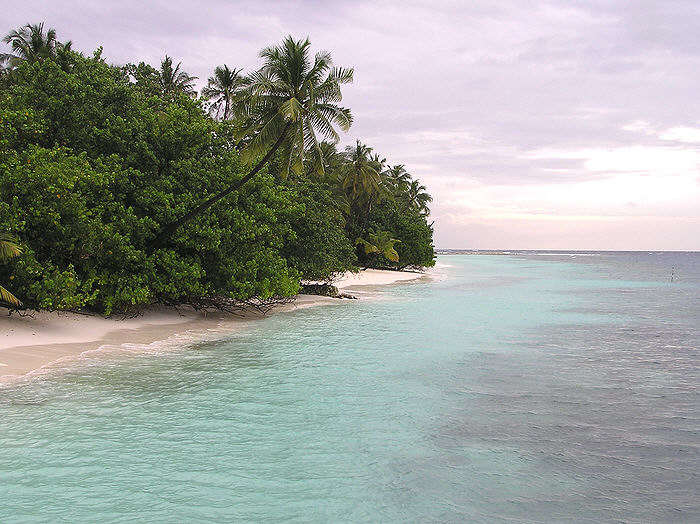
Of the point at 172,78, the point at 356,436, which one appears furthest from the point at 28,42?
the point at 356,436

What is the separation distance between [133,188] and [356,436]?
12.5 metres

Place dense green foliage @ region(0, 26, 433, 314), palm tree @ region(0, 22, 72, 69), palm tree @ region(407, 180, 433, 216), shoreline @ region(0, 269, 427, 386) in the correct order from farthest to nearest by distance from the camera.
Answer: palm tree @ region(407, 180, 433, 216) < palm tree @ region(0, 22, 72, 69) < dense green foliage @ region(0, 26, 433, 314) < shoreline @ region(0, 269, 427, 386)

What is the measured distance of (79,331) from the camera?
15523 mm

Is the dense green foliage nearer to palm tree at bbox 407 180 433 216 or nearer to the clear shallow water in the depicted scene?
the clear shallow water

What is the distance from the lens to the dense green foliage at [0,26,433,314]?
14.3 m

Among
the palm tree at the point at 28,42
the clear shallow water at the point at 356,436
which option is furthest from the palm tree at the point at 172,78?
the clear shallow water at the point at 356,436

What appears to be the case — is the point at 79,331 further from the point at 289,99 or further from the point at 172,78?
the point at 172,78

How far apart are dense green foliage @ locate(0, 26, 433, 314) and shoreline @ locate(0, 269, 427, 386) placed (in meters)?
0.58

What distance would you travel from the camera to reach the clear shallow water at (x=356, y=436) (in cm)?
600

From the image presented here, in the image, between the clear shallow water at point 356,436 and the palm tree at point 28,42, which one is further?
the palm tree at point 28,42

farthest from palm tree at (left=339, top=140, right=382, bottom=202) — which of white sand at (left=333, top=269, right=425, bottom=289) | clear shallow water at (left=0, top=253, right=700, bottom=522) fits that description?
clear shallow water at (left=0, top=253, right=700, bottom=522)

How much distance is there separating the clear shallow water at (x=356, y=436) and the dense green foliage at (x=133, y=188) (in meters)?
3.32

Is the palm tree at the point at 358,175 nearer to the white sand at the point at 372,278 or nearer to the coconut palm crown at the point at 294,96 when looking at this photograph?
the white sand at the point at 372,278

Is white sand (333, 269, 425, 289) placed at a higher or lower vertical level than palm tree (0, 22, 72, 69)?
lower
